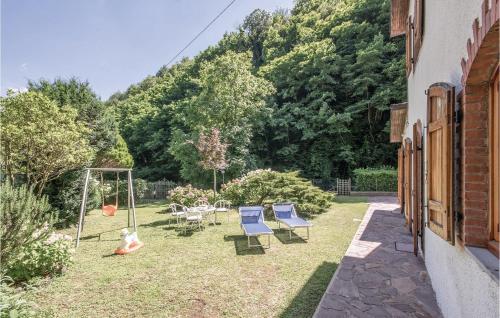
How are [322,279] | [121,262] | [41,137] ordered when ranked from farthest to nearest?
[41,137]
[121,262]
[322,279]

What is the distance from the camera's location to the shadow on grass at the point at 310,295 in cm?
368

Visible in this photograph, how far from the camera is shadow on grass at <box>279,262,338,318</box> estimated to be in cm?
368

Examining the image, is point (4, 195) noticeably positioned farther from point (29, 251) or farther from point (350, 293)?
point (350, 293)

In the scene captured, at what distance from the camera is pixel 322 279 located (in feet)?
15.4

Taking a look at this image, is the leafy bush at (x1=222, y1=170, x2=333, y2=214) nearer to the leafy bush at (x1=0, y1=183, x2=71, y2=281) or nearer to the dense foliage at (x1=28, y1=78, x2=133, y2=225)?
the dense foliage at (x1=28, y1=78, x2=133, y2=225)

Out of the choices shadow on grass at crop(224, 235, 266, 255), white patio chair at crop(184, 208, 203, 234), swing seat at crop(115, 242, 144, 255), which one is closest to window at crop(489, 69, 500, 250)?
shadow on grass at crop(224, 235, 266, 255)

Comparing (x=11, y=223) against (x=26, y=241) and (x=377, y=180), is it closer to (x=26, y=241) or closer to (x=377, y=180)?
(x=26, y=241)

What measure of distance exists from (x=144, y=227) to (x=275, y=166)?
13479 millimetres

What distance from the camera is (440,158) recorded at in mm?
3279

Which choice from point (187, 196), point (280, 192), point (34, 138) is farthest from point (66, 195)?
point (280, 192)

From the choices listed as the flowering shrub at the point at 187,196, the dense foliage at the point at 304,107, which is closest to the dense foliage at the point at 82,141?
the flowering shrub at the point at 187,196

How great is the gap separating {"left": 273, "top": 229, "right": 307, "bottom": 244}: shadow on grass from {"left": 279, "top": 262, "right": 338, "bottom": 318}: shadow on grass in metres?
1.88

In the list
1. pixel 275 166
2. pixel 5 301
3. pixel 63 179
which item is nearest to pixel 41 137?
pixel 63 179

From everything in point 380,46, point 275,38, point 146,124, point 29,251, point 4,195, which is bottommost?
point 29,251
